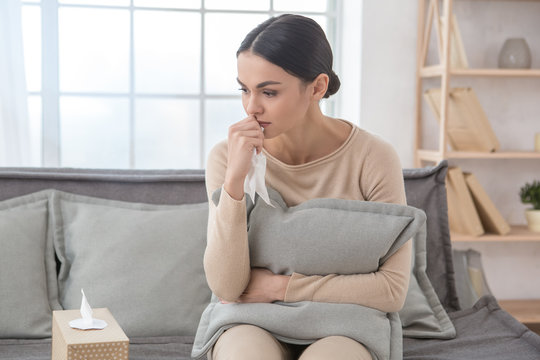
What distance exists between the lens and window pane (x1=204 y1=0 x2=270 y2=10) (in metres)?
3.25

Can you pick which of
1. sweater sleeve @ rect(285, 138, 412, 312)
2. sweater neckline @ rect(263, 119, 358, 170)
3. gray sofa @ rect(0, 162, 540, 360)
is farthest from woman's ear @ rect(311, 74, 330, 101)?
gray sofa @ rect(0, 162, 540, 360)

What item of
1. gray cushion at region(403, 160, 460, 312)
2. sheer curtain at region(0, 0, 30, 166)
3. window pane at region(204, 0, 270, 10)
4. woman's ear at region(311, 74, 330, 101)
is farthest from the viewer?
window pane at region(204, 0, 270, 10)

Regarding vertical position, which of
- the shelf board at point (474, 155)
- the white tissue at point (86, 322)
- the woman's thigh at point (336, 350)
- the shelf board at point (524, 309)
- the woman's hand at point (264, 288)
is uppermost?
the shelf board at point (474, 155)

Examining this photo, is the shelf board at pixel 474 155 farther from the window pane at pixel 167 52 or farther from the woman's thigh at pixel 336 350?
the woman's thigh at pixel 336 350

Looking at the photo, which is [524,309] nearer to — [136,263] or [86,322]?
[136,263]

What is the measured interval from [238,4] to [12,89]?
1099 millimetres

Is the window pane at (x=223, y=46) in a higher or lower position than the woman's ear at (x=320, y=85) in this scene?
higher

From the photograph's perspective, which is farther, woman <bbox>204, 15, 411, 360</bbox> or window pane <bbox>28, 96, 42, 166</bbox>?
window pane <bbox>28, 96, 42, 166</bbox>

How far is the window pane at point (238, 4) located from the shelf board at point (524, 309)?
1.82m

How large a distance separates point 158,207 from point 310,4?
5.30ft

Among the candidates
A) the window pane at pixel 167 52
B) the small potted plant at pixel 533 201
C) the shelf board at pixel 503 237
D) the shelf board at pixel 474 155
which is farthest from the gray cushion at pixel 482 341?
the window pane at pixel 167 52

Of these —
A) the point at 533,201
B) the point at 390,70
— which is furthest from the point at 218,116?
the point at 533,201

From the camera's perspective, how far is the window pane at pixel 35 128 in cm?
315

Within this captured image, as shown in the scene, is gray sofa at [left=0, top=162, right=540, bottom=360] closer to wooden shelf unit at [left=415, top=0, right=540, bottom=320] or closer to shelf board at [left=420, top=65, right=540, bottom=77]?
wooden shelf unit at [left=415, top=0, right=540, bottom=320]
